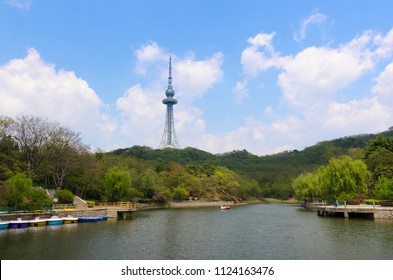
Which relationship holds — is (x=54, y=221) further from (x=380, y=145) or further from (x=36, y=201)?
(x=380, y=145)

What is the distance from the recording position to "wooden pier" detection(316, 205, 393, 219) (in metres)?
36.7

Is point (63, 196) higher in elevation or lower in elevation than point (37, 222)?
higher

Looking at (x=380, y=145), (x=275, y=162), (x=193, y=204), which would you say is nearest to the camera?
(x=380, y=145)

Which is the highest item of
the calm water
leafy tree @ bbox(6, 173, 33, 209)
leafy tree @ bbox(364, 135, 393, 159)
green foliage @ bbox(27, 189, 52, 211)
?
leafy tree @ bbox(364, 135, 393, 159)

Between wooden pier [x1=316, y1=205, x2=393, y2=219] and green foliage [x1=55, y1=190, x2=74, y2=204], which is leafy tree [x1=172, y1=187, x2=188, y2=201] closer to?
green foliage [x1=55, y1=190, x2=74, y2=204]

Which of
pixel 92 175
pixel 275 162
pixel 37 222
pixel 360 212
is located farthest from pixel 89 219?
pixel 275 162

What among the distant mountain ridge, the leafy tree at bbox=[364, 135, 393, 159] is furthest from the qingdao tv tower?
the leafy tree at bbox=[364, 135, 393, 159]

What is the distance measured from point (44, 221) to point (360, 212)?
35.2 metres

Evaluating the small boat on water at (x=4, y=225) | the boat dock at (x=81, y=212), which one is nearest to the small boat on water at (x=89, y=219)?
the boat dock at (x=81, y=212)

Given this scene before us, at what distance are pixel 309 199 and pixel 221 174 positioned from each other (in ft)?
103

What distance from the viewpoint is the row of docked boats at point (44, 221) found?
30.1 meters

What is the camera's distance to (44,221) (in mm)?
32969

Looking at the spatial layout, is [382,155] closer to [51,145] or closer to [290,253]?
[290,253]

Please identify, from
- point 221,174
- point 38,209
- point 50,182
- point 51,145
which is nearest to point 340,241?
point 38,209
